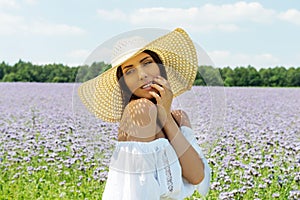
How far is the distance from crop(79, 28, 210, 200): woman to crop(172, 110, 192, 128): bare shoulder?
0.04 metres

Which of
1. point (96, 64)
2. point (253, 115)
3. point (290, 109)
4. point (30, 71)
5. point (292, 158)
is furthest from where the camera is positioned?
point (30, 71)

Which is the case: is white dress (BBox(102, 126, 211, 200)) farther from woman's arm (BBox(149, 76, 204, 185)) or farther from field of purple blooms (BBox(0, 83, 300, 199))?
field of purple blooms (BBox(0, 83, 300, 199))

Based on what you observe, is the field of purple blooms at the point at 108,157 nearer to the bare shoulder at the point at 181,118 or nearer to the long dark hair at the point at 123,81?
the bare shoulder at the point at 181,118

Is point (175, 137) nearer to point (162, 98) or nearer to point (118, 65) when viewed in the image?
point (162, 98)

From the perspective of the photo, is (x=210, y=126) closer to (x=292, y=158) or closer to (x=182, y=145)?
(x=182, y=145)

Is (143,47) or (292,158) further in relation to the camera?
(292,158)

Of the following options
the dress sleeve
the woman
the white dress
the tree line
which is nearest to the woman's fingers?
the woman

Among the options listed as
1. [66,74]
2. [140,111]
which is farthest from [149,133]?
[66,74]

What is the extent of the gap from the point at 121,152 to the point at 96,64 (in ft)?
1.11

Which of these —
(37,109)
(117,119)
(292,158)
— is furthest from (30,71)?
(117,119)

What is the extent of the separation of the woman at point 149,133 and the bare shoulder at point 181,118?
1.6 inches

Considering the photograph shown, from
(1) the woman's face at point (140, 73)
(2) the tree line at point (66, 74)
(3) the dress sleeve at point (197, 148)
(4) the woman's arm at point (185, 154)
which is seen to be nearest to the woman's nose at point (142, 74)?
(1) the woman's face at point (140, 73)

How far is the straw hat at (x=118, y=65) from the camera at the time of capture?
1750 millimetres

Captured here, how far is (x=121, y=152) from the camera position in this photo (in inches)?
67.2
